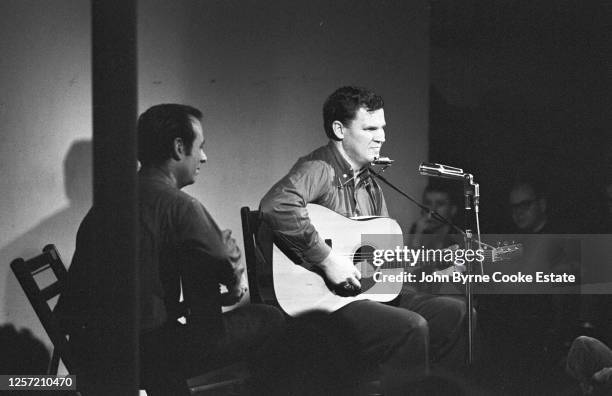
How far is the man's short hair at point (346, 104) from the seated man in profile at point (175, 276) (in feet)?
1.60

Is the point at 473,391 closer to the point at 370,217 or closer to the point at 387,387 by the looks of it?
the point at 387,387

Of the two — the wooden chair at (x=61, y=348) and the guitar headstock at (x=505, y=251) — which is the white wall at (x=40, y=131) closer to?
the wooden chair at (x=61, y=348)

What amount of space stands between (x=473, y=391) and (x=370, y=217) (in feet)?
2.67

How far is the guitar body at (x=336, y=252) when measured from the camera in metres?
2.61

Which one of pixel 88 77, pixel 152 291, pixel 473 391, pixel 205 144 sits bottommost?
pixel 473 391

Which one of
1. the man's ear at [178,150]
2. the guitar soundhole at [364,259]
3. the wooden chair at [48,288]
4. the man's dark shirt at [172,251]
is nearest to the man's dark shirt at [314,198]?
the guitar soundhole at [364,259]

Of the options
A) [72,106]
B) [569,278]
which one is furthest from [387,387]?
[72,106]

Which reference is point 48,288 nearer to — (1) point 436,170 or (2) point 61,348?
(2) point 61,348

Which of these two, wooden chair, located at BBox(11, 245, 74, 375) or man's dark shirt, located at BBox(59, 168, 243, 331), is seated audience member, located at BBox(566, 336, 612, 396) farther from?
wooden chair, located at BBox(11, 245, 74, 375)

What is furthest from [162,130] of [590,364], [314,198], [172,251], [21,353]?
[590,364]

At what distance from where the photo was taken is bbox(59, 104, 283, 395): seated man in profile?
2.59 m

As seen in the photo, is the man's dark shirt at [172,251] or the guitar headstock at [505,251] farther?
the guitar headstock at [505,251]

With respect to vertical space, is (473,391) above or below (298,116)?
below

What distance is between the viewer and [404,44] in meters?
2.64
